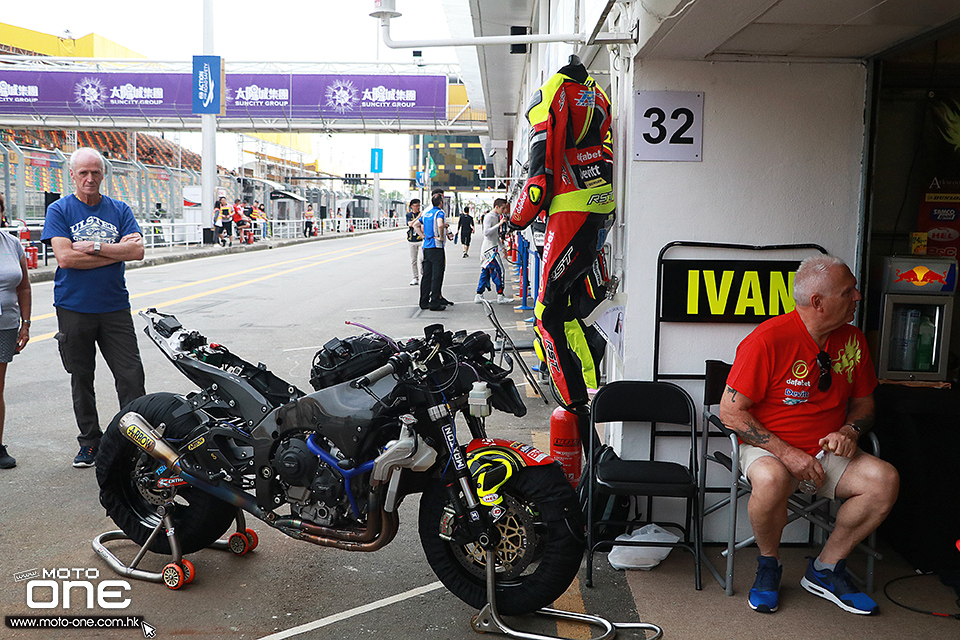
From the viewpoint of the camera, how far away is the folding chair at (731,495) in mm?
3498

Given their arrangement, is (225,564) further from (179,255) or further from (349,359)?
(179,255)

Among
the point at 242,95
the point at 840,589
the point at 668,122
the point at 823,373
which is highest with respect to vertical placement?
the point at 242,95

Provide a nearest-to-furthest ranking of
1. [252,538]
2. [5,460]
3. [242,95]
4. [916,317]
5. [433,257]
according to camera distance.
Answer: [252,538]
[916,317]
[5,460]
[433,257]
[242,95]

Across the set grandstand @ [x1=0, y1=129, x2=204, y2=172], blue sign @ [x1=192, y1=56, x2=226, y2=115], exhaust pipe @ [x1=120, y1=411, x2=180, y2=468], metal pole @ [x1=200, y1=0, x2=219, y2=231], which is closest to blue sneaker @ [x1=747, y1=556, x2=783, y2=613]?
exhaust pipe @ [x1=120, y1=411, x2=180, y2=468]

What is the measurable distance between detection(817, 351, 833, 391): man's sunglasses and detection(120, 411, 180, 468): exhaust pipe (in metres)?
2.81

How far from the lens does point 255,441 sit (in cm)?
342

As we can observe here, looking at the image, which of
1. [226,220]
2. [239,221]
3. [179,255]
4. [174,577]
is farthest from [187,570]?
[239,221]

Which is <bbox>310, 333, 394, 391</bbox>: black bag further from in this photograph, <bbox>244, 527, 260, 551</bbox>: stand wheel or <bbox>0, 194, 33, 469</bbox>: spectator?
<bbox>0, 194, 33, 469</bbox>: spectator

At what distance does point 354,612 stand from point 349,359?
105cm

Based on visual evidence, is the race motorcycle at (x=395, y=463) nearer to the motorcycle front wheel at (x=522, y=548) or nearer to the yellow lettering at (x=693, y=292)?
the motorcycle front wheel at (x=522, y=548)

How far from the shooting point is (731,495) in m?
3.52

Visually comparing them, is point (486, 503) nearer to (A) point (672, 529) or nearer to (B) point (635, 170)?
(A) point (672, 529)

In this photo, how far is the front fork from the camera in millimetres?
3109

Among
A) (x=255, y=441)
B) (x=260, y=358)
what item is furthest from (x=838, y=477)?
(x=260, y=358)
